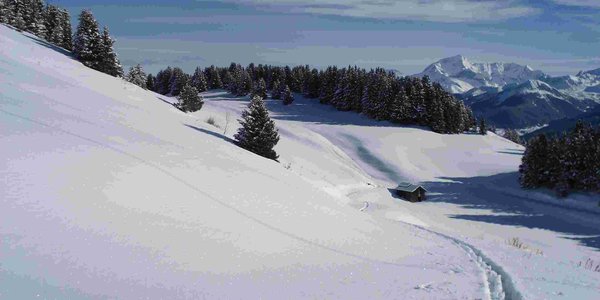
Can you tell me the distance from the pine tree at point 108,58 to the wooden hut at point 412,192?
1558 inches

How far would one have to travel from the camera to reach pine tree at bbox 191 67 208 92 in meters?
136

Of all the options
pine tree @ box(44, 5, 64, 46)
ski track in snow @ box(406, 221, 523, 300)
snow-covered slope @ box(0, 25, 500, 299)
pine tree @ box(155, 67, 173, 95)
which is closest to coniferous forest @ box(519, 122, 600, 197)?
snow-covered slope @ box(0, 25, 500, 299)

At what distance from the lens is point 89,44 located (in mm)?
57188

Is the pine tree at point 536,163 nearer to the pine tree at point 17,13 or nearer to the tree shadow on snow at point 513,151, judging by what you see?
the tree shadow on snow at point 513,151

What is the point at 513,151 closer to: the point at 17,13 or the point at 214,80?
the point at 214,80

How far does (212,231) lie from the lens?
12.8m

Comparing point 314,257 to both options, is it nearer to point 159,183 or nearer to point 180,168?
point 159,183

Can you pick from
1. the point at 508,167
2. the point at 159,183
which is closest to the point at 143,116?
the point at 159,183

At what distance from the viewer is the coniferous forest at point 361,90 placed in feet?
323

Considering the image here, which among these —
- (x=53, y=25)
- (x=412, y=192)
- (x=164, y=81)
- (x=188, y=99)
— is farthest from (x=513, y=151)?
(x=164, y=81)

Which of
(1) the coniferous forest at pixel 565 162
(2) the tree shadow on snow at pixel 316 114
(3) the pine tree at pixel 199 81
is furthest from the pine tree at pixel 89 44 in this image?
(3) the pine tree at pixel 199 81

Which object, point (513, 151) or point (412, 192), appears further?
point (513, 151)

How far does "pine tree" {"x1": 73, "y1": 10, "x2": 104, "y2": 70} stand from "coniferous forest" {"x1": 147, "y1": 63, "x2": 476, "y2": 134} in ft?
198

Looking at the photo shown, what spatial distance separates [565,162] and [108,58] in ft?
194
